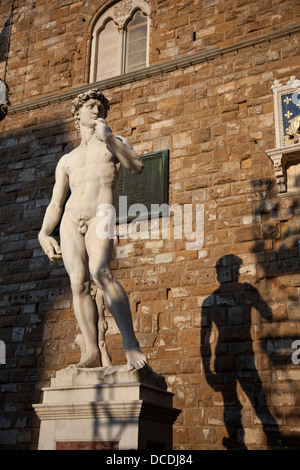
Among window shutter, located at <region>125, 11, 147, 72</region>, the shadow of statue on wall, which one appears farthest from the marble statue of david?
window shutter, located at <region>125, 11, 147, 72</region>

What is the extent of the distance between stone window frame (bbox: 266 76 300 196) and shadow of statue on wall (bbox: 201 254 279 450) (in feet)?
3.87

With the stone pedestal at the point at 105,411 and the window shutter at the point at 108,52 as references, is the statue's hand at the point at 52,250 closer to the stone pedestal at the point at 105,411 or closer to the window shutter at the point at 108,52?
Result: the stone pedestal at the point at 105,411

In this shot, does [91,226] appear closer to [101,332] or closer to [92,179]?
[92,179]

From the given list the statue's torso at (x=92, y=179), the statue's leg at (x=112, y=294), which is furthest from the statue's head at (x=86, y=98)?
the statue's leg at (x=112, y=294)

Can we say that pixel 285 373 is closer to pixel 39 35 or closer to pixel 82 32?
pixel 82 32

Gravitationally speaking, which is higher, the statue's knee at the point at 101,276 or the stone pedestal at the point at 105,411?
Result: the statue's knee at the point at 101,276

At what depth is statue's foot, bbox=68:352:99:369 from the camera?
4.80 meters

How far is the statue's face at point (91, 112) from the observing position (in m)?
5.46

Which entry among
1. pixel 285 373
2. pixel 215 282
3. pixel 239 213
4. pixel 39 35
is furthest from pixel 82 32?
pixel 285 373

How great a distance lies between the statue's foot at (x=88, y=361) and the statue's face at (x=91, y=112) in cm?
217

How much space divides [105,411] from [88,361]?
23.8 inches

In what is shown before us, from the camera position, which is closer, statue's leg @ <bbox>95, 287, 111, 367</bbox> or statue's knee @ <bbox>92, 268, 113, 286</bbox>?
statue's knee @ <bbox>92, 268, 113, 286</bbox>

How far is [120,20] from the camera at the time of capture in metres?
10.2

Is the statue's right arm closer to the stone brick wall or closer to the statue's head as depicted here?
the statue's head
